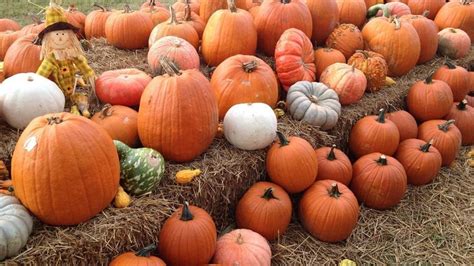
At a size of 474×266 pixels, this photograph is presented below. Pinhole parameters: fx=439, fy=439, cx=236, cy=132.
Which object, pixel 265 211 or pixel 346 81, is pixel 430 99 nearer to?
pixel 346 81

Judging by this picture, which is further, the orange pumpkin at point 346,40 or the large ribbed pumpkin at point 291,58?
the orange pumpkin at point 346,40

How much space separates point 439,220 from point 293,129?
1.43 metres

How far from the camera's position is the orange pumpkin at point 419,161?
384 cm

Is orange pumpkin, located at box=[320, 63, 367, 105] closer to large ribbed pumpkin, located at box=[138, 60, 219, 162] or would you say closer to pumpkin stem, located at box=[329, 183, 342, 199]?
pumpkin stem, located at box=[329, 183, 342, 199]

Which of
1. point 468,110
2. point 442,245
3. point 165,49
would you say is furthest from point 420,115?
point 165,49

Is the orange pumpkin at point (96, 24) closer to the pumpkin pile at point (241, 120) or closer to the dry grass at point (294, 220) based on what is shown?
the pumpkin pile at point (241, 120)

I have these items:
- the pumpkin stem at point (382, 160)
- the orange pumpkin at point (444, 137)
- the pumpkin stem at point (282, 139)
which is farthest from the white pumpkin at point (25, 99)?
the orange pumpkin at point (444, 137)

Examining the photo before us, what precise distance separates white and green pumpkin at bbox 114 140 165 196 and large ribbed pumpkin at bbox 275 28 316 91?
5.45ft

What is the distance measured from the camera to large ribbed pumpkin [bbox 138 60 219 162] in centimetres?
285

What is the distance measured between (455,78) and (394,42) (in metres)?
0.80

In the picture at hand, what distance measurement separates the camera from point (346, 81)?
4.00m

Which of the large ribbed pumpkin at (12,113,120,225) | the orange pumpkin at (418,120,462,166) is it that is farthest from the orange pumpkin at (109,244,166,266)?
the orange pumpkin at (418,120,462,166)

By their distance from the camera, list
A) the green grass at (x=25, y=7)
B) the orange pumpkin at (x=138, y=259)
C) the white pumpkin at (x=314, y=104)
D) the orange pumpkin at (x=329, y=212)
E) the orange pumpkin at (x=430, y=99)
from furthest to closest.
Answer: the green grass at (x=25, y=7)
the orange pumpkin at (x=430, y=99)
the white pumpkin at (x=314, y=104)
the orange pumpkin at (x=329, y=212)
the orange pumpkin at (x=138, y=259)

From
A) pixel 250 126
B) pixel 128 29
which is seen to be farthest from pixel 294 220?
pixel 128 29
